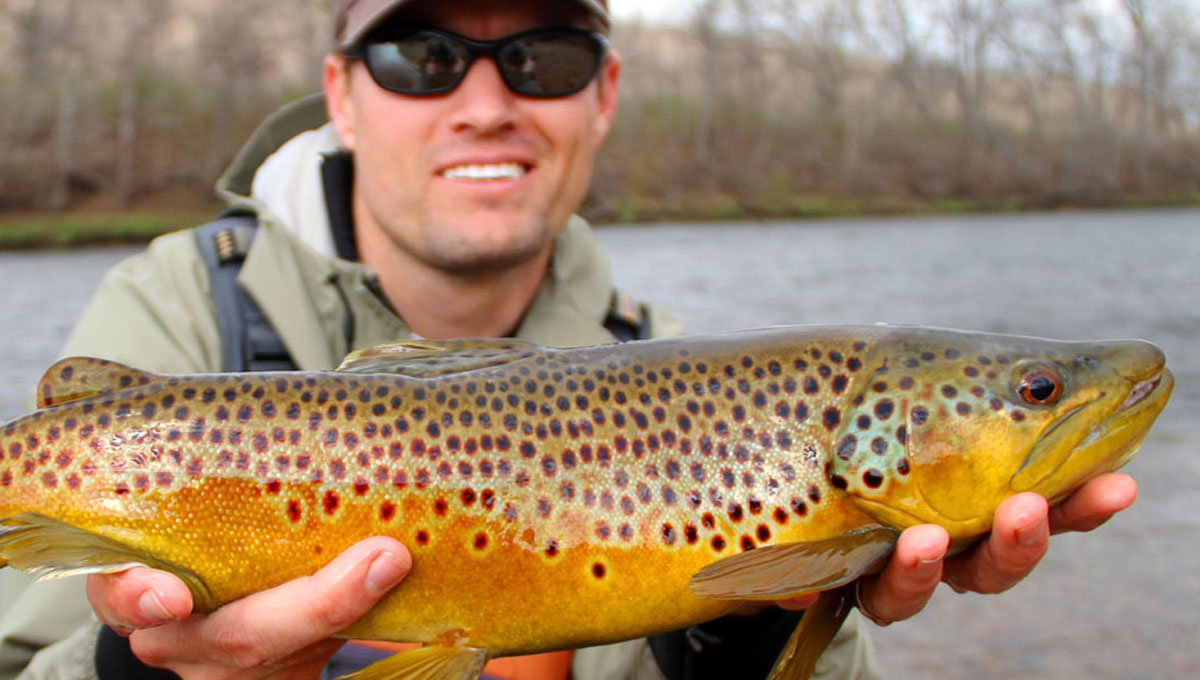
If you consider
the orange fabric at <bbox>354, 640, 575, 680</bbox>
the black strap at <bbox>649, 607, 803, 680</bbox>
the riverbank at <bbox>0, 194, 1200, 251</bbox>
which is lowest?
the riverbank at <bbox>0, 194, 1200, 251</bbox>

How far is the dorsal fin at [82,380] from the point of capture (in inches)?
72.2

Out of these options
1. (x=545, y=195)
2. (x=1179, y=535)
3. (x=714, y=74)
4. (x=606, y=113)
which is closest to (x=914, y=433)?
(x=545, y=195)

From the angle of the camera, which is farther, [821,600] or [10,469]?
[821,600]

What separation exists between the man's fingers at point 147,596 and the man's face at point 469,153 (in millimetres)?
1378

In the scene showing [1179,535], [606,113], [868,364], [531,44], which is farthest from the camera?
[1179,535]

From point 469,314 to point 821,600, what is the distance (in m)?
1.50

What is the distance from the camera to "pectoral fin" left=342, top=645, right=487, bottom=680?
1742 millimetres

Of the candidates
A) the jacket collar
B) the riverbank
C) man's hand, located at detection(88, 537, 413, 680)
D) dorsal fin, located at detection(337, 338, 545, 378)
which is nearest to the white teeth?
the jacket collar

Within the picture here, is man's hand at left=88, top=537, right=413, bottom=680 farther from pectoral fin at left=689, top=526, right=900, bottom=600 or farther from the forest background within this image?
the forest background

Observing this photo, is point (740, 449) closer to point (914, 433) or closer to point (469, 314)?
point (914, 433)

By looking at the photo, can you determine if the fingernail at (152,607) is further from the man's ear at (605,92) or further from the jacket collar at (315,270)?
the man's ear at (605,92)

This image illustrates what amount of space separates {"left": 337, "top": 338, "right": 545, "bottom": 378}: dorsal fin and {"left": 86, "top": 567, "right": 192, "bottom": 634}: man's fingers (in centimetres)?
45

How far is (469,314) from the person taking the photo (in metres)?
3.09

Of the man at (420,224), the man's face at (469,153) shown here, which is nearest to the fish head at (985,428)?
the man at (420,224)
